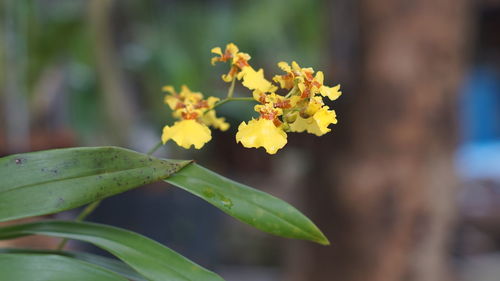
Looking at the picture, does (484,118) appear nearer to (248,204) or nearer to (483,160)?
(483,160)

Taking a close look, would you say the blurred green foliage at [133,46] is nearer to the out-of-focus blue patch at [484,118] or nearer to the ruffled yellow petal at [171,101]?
the ruffled yellow petal at [171,101]

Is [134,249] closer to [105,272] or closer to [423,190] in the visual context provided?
[105,272]

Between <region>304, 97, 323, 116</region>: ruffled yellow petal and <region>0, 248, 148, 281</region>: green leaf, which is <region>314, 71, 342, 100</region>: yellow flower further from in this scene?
<region>0, 248, 148, 281</region>: green leaf

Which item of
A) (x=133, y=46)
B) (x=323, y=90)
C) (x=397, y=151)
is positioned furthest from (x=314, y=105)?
(x=133, y=46)

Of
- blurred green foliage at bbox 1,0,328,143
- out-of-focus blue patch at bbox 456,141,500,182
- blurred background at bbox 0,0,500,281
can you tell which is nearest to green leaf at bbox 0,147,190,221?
blurred background at bbox 0,0,500,281

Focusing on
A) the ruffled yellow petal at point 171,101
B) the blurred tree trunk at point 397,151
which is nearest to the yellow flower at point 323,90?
the ruffled yellow petal at point 171,101

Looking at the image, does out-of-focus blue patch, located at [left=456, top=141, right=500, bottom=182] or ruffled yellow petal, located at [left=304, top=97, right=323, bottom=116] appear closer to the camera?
ruffled yellow petal, located at [left=304, top=97, right=323, bottom=116]
